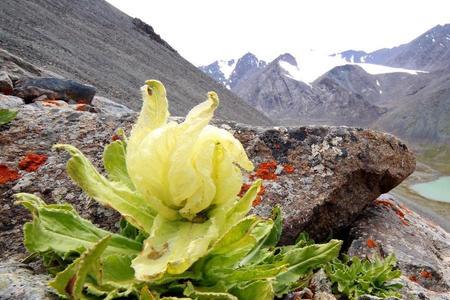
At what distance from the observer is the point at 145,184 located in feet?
9.58

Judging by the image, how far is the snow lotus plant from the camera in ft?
9.14

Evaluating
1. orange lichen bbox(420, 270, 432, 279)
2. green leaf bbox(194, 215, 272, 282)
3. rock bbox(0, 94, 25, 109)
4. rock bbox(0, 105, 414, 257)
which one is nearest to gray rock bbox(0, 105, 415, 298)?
rock bbox(0, 105, 414, 257)

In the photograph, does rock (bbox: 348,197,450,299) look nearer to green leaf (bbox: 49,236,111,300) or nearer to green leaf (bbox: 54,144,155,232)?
green leaf (bbox: 54,144,155,232)

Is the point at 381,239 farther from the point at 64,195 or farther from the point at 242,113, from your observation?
the point at 242,113

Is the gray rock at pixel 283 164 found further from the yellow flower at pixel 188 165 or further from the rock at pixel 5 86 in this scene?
the rock at pixel 5 86

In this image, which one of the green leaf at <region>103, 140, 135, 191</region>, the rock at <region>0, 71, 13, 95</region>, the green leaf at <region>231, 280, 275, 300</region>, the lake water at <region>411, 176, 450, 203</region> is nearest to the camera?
the green leaf at <region>231, 280, 275, 300</region>

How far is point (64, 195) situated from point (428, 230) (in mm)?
6780

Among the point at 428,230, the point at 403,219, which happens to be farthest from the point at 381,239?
the point at 428,230

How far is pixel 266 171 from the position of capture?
232 inches

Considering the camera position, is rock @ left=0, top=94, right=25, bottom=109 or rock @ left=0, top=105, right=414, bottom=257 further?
rock @ left=0, top=94, right=25, bottom=109

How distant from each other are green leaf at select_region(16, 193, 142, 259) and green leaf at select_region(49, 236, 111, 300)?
341 mm

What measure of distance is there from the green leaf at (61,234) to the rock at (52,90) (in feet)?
17.1

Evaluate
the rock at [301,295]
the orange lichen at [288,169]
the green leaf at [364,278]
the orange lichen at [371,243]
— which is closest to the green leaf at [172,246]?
the rock at [301,295]

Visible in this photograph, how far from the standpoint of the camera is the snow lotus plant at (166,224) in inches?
110
